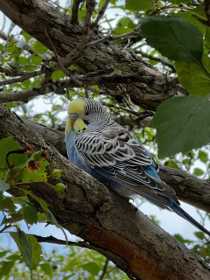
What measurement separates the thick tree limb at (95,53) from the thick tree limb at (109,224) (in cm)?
73

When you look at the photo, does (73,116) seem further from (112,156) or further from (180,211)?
(180,211)

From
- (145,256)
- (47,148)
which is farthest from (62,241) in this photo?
(47,148)

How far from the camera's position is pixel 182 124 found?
0.53 meters

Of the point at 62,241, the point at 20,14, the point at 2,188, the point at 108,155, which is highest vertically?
the point at 20,14

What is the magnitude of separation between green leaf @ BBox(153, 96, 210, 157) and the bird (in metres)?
1.38

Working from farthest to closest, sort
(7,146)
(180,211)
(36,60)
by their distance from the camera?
(36,60), (180,211), (7,146)

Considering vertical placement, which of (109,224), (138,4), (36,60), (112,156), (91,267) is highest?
(36,60)

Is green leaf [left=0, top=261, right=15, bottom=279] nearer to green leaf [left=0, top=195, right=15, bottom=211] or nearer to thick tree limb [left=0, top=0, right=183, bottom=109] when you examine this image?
thick tree limb [left=0, top=0, right=183, bottom=109]

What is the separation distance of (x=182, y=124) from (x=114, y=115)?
8.33ft

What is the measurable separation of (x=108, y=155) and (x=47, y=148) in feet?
3.21

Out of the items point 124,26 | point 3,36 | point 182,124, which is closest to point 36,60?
point 3,36

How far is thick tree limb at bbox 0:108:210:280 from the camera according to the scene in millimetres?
1455

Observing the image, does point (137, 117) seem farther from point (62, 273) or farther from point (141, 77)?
point (62, 273)

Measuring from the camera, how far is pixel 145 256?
70.7 inches
